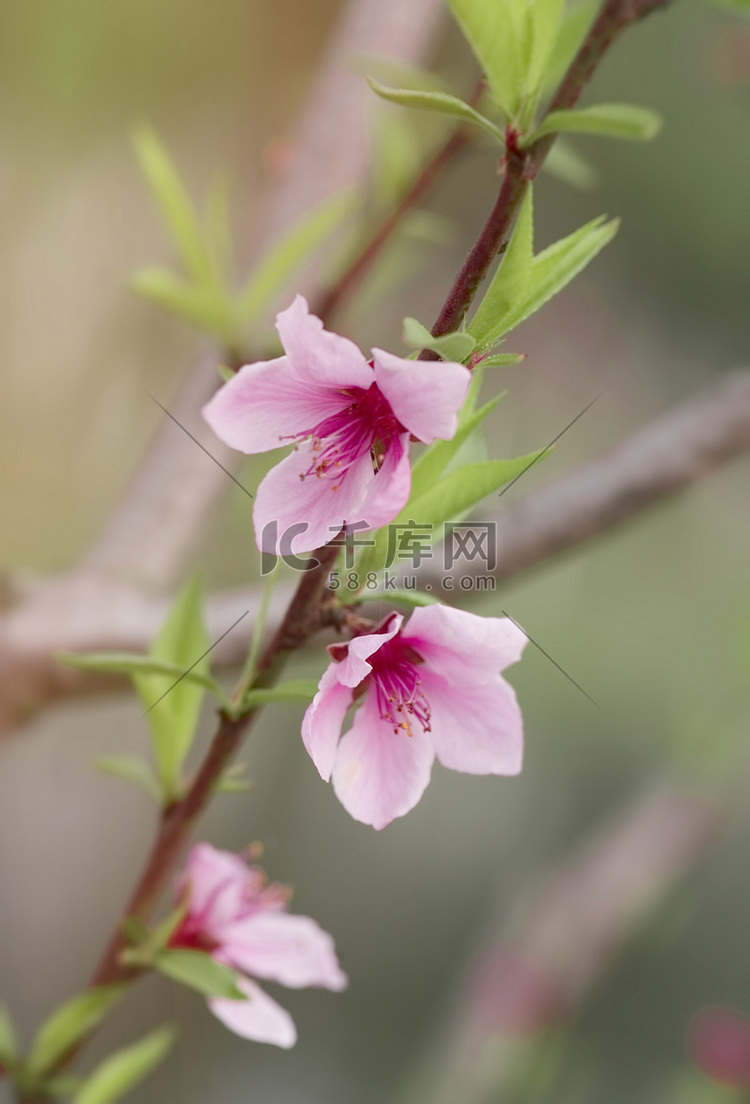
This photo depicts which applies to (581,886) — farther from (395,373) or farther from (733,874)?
(395,373)

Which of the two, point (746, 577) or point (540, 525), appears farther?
point (746, 577)

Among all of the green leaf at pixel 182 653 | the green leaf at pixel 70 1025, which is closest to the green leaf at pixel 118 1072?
the green leaf at pixel 70 1025

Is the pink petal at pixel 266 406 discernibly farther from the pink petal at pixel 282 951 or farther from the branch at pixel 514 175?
the pink petal at pixel 282 951

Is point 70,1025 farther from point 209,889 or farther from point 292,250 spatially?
point 292,250

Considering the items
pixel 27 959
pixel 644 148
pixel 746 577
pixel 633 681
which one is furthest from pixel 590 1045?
pixel 644 148

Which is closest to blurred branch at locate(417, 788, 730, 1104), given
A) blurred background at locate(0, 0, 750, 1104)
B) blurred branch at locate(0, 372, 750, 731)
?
blurred background at locate(0, 0, 750, 1104)

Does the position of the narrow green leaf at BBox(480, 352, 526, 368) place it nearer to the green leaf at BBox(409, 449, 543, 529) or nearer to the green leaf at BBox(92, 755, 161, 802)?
the green leaf at BBox(409, 449, 543, 529)
